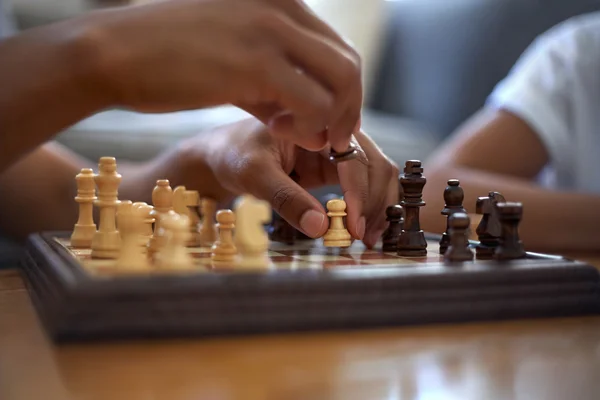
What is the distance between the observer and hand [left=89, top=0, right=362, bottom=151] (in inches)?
31.6

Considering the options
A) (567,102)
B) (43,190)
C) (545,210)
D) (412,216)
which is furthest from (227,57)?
(567,102)

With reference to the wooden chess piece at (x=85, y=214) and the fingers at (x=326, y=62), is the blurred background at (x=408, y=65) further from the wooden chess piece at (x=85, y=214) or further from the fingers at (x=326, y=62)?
the fingers at (x=326, y=62)

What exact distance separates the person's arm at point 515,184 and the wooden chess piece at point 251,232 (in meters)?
0.80

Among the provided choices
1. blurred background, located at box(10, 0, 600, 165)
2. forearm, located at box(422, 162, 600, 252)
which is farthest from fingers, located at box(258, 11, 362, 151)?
blurred background, located at box(10, 0, 600, 165)

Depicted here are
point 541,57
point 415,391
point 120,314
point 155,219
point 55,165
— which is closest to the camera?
point 415,391

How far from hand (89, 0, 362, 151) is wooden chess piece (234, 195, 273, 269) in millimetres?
149

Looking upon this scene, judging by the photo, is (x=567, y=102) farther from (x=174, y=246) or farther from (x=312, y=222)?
(x=174, y=246)

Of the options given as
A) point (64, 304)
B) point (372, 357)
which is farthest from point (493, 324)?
point (64, 304)

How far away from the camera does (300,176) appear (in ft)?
4.68

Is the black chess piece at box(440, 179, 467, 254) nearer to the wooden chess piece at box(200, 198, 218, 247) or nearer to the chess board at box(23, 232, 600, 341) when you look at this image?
A: the chess board at box(23, 232, 600, 341)

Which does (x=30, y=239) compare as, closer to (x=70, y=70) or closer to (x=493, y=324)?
(x=70, y=70)

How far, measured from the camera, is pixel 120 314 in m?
0.67

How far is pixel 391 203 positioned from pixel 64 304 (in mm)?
Answer: 791

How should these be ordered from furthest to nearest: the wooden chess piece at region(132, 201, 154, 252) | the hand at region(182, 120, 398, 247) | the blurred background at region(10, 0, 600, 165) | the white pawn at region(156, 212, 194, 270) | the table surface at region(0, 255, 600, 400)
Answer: the blurred background at region(10, 0, 600, 165), the hand at region(182, 120, 398, 247), the wooden chess piece at region(132, 201, 154, 252), the white pawn at region(156, 212, 194, 270), the table surface at region(0, 255, 600, 400)
